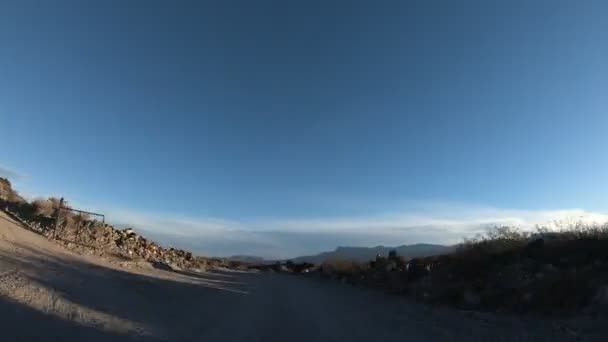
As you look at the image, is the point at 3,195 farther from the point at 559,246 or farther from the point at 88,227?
the point at 559,246

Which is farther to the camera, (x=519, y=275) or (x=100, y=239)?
(x=100, y=239)

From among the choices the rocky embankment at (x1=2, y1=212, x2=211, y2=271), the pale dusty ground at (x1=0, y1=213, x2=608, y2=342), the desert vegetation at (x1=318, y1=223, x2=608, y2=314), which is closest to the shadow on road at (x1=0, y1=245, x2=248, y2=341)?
the pale dusty ground at (x1=0, y1=213, x2=608, y2=342)

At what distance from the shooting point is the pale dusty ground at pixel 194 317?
390 inches

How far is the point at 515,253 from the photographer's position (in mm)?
20578

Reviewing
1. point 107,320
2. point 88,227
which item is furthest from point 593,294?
point 88,227

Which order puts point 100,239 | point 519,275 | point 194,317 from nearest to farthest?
point 194,317 → point 519,275 → point 100,239

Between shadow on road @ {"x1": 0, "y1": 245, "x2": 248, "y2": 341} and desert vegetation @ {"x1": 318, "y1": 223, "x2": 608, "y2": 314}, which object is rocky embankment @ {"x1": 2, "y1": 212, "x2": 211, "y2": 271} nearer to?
shadow on road @ {"x1": 0, "y1": 245, "x2": 248, "y2": 341}

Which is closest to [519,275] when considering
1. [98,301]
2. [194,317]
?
[194,317]

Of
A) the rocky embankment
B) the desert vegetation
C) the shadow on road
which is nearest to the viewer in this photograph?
the shadow on road

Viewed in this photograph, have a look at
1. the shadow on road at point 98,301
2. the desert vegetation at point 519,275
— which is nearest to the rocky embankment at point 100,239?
the shadow on road at point 98,301

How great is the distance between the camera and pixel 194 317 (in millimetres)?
12938

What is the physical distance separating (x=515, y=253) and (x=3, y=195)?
1217 inches

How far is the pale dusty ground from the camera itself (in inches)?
390

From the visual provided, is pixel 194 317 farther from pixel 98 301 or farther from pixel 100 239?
pixel 100 239
